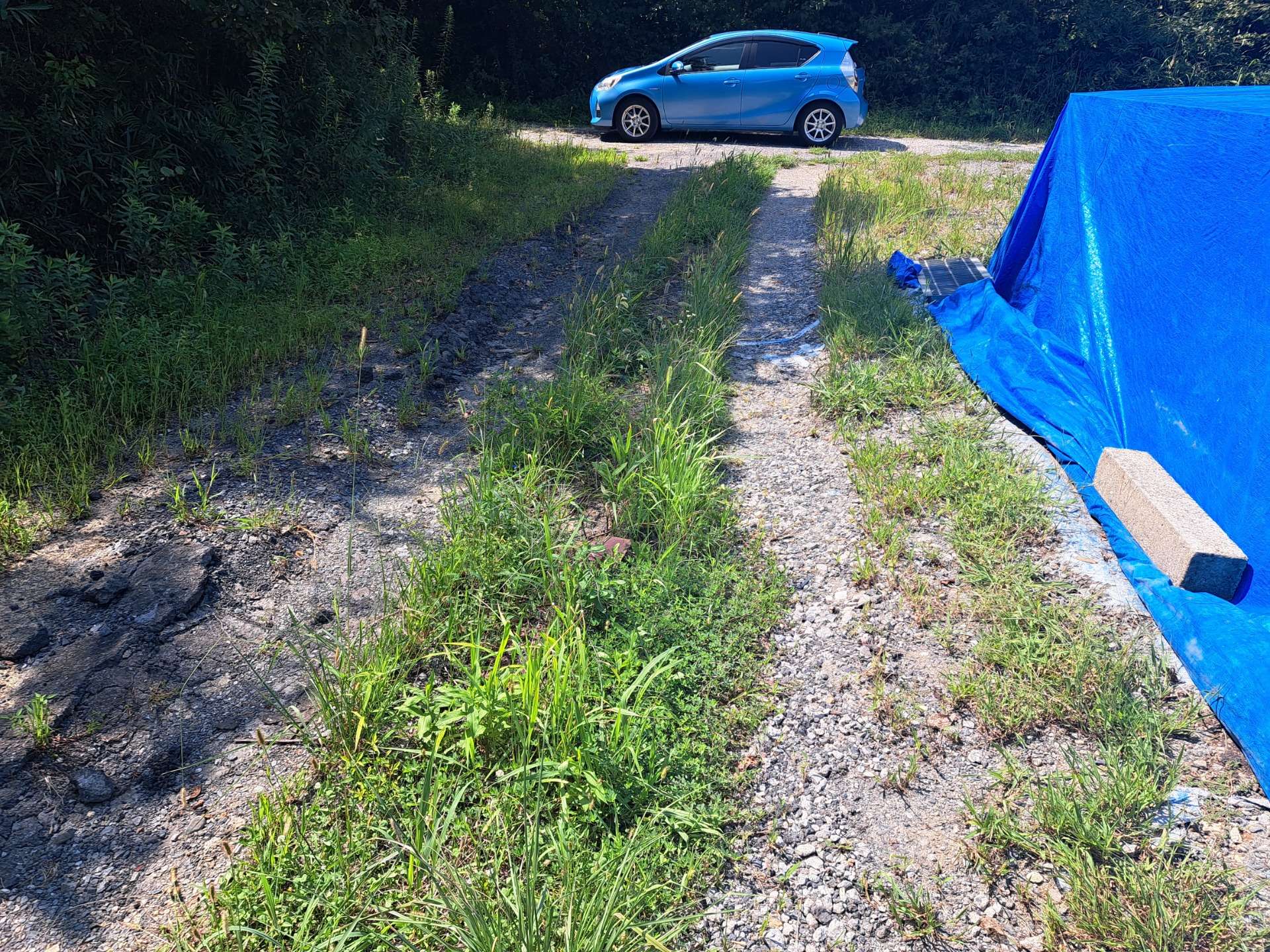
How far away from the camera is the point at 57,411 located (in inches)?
165

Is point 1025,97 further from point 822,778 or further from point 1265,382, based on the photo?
point 822,778

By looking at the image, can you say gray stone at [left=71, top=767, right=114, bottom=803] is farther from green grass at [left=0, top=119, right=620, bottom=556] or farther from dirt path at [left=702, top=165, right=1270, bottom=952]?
dirt path at [left=702, top=165, right=1270, bottom=952]

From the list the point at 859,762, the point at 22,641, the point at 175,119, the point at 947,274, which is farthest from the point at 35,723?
the point at 947,274

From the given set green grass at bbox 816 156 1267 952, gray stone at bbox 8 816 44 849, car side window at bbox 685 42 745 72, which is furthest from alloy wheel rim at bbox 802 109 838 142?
gray stone at bbox 8 816 44 849

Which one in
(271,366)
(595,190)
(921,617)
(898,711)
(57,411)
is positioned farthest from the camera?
(595,190)

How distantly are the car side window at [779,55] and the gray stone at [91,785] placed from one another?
1230 centimetres

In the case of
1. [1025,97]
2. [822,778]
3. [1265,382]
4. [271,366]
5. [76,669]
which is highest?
[1025,97]

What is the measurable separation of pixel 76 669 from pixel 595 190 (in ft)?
25.0

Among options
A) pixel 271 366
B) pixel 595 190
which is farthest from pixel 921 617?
pixel 595 190

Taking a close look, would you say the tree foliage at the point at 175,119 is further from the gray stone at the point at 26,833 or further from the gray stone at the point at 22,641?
the gray stone at the point at 26,833

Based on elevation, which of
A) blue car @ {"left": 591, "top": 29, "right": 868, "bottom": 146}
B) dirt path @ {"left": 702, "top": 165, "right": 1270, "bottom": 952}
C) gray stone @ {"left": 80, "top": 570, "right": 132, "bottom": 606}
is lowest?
dirt path @ {"left": 702, "top": 165, "right": 1270, "bottom": 952}

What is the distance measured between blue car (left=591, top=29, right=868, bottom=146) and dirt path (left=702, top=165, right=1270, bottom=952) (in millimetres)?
9533

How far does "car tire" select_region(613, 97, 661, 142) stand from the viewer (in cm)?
1240

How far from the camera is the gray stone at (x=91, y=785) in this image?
2510mm
